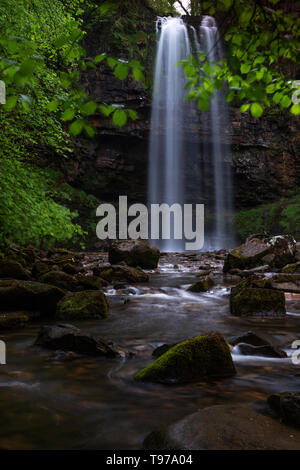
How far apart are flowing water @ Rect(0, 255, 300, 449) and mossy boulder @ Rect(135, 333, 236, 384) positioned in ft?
0.30

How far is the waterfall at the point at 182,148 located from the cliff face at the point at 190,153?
39 cm

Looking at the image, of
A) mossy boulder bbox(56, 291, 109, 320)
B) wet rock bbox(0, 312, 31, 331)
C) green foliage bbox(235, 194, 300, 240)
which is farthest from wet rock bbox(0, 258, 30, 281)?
green foliage bbox(235, 194, 300, 240)

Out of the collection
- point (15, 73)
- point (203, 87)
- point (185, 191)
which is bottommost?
point (15, 73)

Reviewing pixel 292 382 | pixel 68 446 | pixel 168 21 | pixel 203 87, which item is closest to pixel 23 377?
pixel 68 446

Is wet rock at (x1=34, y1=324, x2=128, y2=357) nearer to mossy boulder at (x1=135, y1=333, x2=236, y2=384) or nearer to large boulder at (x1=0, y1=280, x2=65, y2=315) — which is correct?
mossy boulder at (x1=135, y1=333, x2=236, y2=384)

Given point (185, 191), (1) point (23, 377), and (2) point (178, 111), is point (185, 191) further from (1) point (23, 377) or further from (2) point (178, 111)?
(1) point (23, 377)

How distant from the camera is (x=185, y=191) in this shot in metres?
Result: 29.6

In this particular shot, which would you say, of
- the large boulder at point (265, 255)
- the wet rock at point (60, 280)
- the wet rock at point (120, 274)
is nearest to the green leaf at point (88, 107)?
the wet rock at point (60, 280)

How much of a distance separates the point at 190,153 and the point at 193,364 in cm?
2836

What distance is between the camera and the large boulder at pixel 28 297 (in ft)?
15.6

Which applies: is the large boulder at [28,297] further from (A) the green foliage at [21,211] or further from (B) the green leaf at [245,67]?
(B) the green leaf at [245,67]

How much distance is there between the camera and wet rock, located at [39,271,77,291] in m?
6.39
